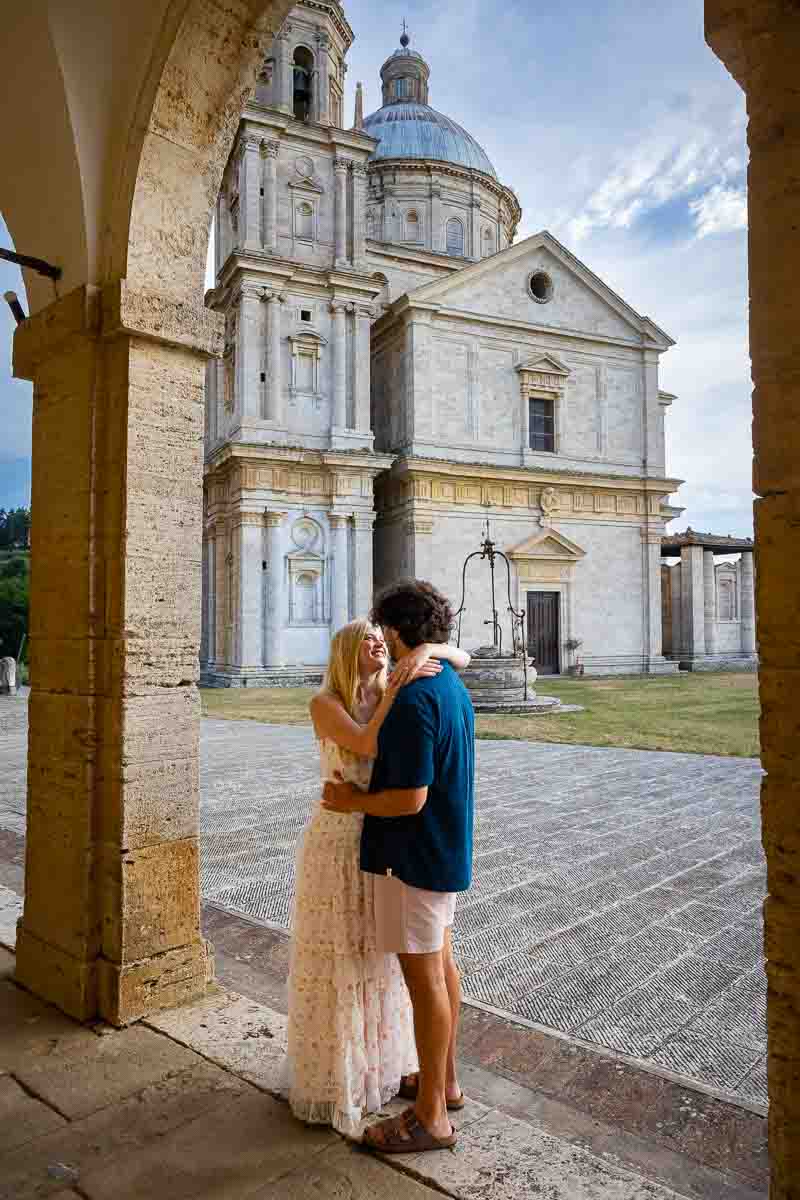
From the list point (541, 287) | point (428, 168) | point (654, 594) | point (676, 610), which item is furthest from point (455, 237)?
point (676, 610)

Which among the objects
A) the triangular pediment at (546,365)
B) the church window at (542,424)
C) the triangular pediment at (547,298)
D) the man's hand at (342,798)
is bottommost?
the man's hand at (342,798)

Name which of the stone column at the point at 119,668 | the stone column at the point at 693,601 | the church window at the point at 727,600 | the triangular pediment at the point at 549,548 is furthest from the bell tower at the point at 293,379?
the stone column at the point at 119,668

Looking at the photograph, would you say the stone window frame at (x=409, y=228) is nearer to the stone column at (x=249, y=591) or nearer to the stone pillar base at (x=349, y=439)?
the stone pillar base at (x=349, y=439)

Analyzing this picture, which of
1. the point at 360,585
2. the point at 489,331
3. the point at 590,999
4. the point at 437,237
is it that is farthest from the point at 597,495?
the point at 590,999

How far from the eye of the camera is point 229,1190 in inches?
86.0

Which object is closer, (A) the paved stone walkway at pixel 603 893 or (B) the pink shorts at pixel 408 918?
(B) the pink shorts at pixel 408 918

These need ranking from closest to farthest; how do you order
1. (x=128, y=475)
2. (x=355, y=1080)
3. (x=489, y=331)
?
1. (x=355, y=1080)
2. (x=128, y=475)
3. (x=489, y=331)

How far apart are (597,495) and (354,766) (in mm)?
26808

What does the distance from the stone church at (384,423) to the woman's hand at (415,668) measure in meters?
20.9

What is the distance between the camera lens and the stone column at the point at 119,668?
11.0ft

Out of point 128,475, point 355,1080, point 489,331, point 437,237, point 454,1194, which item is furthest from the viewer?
point 437,237

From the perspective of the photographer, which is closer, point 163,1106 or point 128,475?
point 163,1106

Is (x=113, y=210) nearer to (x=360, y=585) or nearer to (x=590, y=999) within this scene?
(x=590, y=999)

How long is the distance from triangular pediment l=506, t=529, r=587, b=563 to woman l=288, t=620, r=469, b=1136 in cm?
2407
